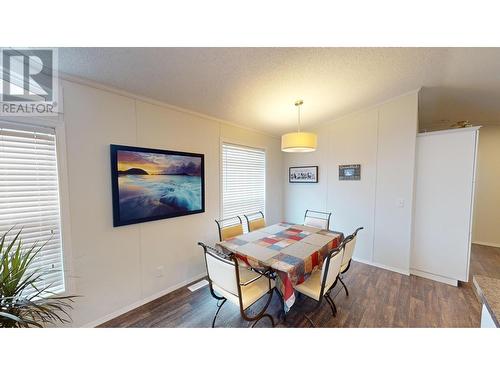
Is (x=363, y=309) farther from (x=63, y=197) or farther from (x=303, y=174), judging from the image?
(x=63, y=197)

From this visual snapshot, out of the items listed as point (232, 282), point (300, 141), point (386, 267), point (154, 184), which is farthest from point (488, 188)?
point (154, 184)

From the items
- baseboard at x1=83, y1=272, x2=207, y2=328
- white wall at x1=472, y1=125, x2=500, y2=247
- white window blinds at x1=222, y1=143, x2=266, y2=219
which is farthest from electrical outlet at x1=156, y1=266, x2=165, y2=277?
white wall at x1=472, y1=125, x2=500, y2=247

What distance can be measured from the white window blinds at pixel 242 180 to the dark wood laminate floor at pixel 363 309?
133cm

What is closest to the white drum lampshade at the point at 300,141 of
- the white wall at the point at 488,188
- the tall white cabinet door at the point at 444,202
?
the tall white cabinet door at the point at 444,202

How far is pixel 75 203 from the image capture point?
161 centimetres

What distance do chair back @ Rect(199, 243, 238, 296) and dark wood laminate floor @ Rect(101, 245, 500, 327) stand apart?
57cm

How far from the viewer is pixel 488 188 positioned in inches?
147

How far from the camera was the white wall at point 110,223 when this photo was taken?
1.62 meters

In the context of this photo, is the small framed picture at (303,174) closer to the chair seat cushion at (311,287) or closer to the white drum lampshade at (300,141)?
the white drum lampshade at (300,141)
